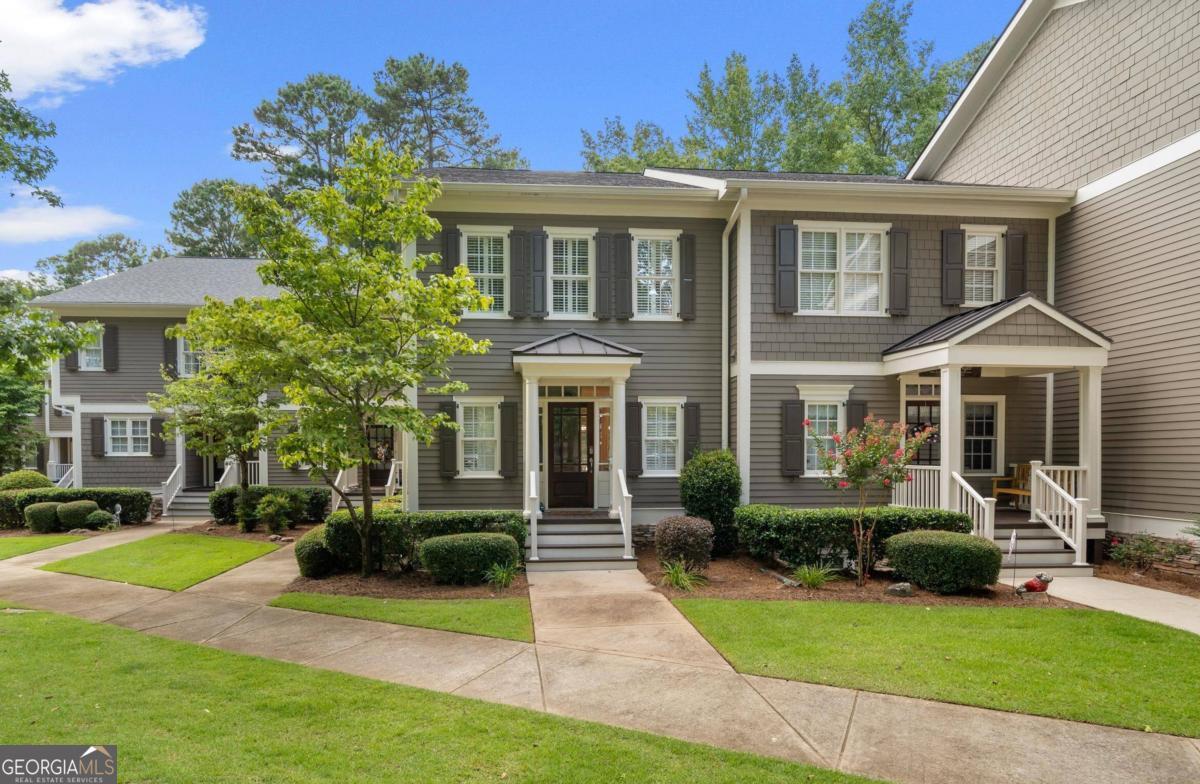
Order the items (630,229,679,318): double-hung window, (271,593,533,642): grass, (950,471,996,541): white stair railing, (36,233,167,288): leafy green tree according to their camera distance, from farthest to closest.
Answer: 1. (36,233,167,288): leafy green tree
2. (630,229,679,318): double-hung window
3. (950,471,996,541): white stair railing
4. (271,593,533,642): grass

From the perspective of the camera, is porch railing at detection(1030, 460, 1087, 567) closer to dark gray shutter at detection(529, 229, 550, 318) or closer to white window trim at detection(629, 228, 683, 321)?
white window trim at detection(629, 228, 683, 321)

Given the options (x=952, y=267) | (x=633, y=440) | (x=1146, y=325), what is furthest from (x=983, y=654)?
(x=952, y=267)

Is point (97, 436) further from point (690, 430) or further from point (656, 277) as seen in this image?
point (690, 430)

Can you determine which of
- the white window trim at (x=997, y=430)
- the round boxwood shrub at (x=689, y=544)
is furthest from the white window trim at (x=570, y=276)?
the white window trim at (x=997, y=430)

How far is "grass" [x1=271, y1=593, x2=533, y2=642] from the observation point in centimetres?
677

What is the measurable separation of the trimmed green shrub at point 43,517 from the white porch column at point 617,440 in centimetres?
1322

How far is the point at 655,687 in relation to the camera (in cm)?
516

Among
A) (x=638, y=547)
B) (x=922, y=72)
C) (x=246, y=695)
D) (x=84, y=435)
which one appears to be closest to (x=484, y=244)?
(x=638, y=547)

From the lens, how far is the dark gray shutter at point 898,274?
11375mm

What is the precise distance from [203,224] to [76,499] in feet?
81.2

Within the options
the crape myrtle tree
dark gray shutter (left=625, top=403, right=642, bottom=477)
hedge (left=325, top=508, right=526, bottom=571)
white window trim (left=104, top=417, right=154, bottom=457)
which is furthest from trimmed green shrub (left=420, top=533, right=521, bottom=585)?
white window trim (left=104, top=417, right=154, bottom=457)

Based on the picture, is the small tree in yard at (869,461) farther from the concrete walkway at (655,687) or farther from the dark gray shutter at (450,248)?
the dark gray shutter at (450,248)

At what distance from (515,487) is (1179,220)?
11416 mm

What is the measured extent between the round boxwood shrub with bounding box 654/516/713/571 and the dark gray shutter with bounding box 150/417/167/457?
15367 millimetres
